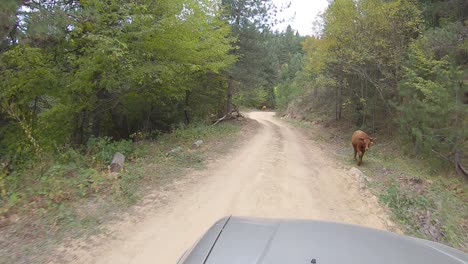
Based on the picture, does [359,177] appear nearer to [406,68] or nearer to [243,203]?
[243,203]

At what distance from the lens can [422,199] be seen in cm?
783

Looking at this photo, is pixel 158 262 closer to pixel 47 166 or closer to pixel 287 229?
pixel 287 229

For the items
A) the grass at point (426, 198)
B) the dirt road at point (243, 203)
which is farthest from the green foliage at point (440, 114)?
the dirt road at point (243, 203)

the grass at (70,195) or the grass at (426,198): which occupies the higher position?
the grass at (70,195)

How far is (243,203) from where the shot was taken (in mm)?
7117

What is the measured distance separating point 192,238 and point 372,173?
22.7 ft

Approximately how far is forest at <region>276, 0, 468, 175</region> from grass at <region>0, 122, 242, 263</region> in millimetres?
8347

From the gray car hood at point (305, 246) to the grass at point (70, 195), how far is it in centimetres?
339

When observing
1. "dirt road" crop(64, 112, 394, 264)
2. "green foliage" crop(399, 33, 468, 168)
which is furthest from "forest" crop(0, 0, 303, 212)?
"green foliage" crop(399, 33, 468, 168)

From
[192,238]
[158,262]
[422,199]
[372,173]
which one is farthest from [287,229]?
[372,173]

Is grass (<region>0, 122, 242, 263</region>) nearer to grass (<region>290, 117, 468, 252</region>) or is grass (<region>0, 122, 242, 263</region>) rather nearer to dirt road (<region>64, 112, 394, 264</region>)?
dirt road (<region>64, 112, 394, 264</region>)

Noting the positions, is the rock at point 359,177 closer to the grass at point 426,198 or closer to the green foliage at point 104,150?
the grass at point 426,198

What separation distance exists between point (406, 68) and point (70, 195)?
13220 millimetres

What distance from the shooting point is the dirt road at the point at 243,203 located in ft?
17.0
